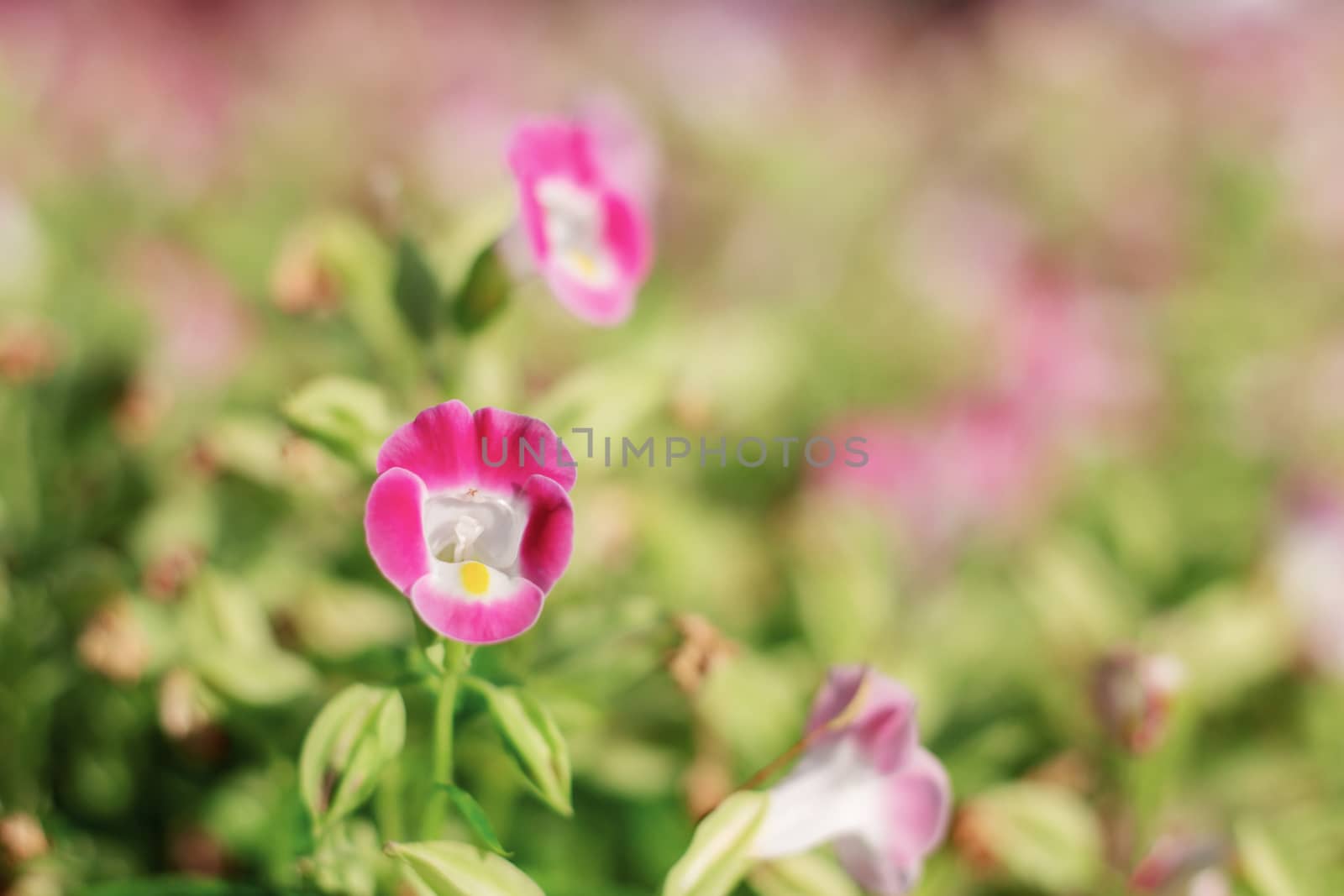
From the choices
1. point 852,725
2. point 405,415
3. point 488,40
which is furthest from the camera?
point 488,40

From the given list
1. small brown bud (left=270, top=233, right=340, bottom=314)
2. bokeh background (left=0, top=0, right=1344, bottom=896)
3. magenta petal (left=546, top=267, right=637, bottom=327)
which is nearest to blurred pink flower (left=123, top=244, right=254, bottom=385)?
bokeh background (left=0, top=0, right=1344, bottom=896)

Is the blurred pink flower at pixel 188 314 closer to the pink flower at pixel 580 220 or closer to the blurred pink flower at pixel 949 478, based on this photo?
the pink flower at pixel 580 220

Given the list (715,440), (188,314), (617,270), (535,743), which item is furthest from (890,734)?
A: (188,314)

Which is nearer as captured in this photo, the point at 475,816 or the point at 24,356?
the point at 475,816

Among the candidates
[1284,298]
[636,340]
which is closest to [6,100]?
[636,340]

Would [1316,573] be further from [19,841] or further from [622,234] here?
[19,841]

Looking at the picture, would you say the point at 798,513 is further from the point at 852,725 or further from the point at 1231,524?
the point at 852,725
